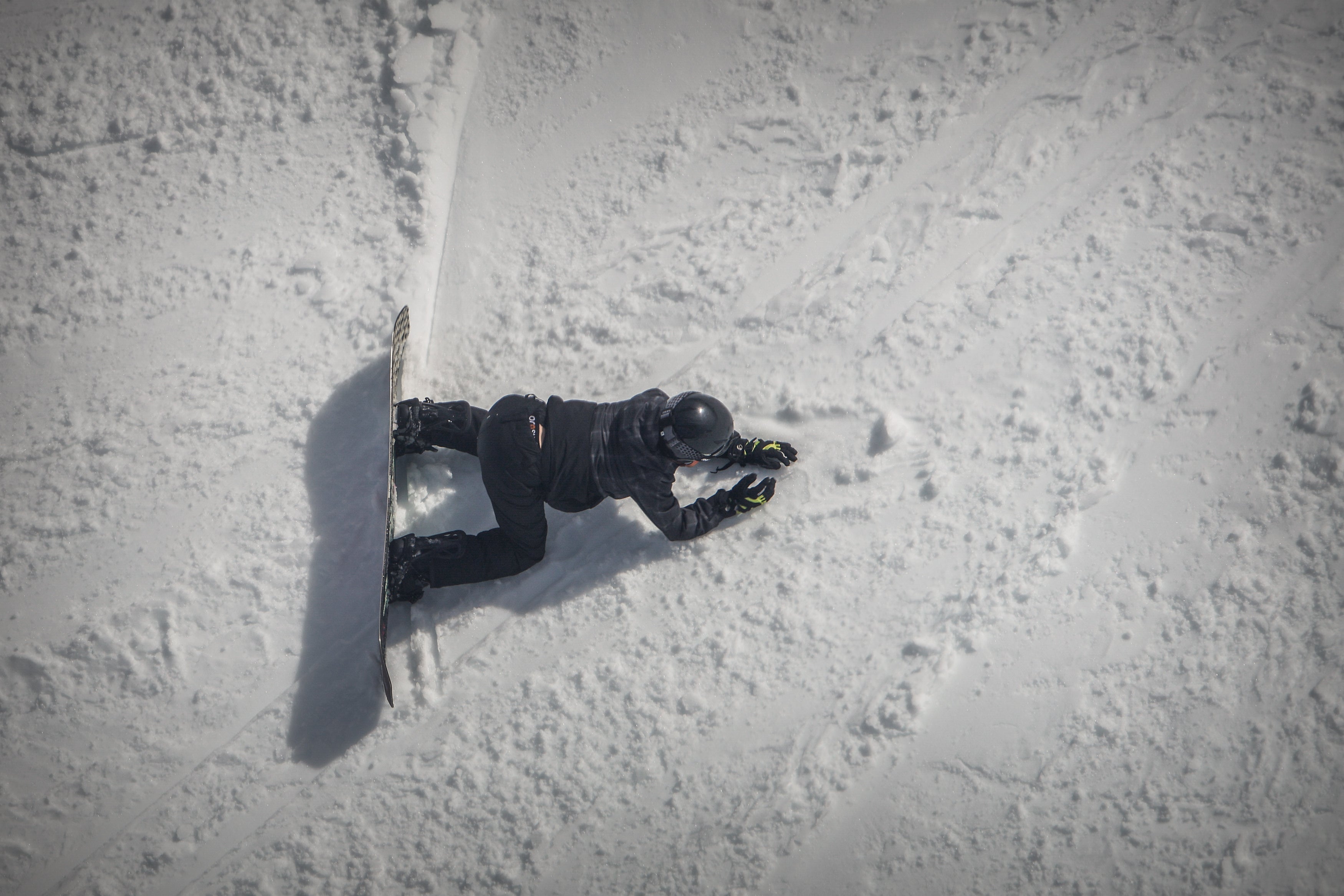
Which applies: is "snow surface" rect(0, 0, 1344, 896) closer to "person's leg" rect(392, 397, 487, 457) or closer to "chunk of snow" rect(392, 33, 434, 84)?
"chunk of snow" rect(392, 33, 434, 84)

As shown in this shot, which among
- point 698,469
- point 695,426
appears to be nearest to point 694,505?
point 698,469

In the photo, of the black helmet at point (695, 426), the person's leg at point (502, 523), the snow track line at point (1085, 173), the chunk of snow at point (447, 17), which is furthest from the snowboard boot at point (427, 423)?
the chunk of snow at point (447, 17)

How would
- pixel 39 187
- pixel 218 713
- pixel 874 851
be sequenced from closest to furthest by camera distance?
pixel 874 851 < pixel 218 713 < pixel 39 187

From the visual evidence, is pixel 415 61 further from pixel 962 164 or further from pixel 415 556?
pixel 962 164

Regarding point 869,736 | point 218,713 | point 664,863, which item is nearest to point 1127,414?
point 869,736

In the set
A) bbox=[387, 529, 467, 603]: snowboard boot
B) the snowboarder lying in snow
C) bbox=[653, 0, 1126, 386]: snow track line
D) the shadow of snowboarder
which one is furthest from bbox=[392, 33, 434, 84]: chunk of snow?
bbox=[387, 529, 467, 603]: snowboard boot

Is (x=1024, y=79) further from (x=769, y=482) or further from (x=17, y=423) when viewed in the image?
(x=17, y=423)

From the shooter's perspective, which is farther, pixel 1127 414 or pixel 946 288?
pixel 946 288

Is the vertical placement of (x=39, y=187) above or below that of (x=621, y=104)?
below
